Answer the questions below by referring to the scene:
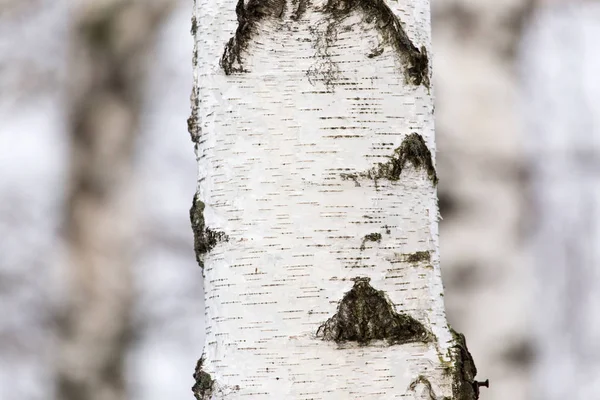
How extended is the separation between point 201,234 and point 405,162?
0.85 feet

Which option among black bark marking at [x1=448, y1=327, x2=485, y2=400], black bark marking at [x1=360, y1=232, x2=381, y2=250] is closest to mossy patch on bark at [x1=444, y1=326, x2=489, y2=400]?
black bark marking at [x1=448, y1=327, x2=485, y2=400]

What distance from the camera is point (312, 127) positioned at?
104 centimetres

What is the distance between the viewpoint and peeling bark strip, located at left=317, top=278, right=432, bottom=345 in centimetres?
99

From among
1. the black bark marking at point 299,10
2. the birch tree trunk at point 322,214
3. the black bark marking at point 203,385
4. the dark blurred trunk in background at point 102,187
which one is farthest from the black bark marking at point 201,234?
the dark blurred trunk in background at point 102,187

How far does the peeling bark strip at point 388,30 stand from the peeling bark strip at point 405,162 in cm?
7

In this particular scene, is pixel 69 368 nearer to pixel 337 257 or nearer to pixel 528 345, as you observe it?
pixel 528 345

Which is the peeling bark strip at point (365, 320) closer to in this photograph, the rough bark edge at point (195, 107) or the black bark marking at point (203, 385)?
the black bark marking at point (203, 385)

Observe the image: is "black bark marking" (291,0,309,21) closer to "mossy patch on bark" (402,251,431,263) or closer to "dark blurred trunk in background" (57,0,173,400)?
"mossy patch on bark" (402,251,431,263)

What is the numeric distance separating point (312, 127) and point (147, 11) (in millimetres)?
5859

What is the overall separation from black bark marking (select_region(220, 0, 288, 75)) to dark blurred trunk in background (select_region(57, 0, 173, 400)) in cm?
572

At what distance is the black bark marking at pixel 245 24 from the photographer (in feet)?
3.47

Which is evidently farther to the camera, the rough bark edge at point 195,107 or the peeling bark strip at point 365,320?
the rough bark edge at point 195,107

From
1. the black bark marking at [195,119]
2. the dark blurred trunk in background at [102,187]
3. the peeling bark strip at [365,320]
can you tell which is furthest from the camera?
the dark blurred trunk in background at [102,187]

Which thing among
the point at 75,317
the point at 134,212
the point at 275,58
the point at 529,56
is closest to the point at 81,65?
the point at 134,212
